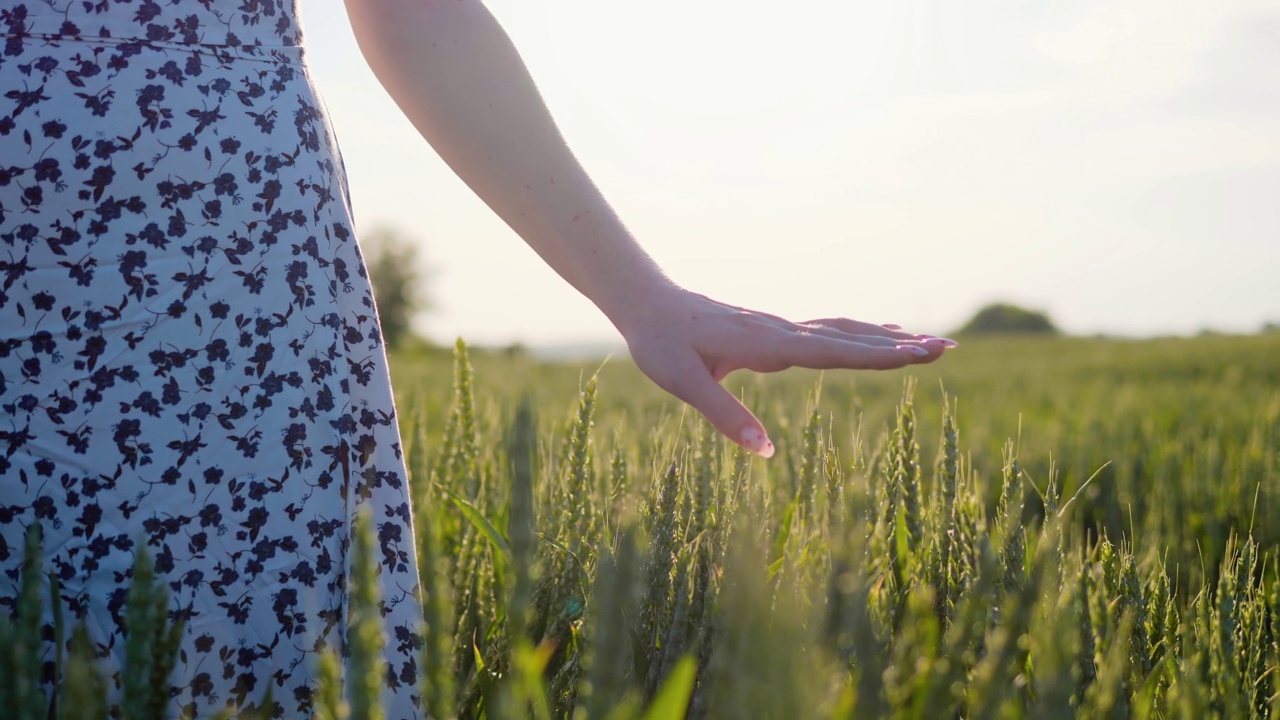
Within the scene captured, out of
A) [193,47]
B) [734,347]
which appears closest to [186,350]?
[193,47]

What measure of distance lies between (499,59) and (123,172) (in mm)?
548

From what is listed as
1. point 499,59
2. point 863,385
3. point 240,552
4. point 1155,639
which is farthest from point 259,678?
point 863,385

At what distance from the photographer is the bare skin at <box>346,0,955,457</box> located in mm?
1281

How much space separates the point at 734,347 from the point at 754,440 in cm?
13

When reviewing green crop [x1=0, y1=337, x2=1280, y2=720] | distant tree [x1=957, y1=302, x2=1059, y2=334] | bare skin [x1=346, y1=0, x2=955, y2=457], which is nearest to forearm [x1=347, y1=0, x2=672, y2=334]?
bare skin [x1=346, y1=0, x2=955, y2=457]

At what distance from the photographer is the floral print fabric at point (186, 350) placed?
3.75 feet

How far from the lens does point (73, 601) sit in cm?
112

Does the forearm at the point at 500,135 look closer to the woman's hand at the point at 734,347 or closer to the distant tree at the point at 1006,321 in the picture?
the woman's hand at the point at 734,347

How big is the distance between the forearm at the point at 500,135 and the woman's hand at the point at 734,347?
0.06 metres

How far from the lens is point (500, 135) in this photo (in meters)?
1.42

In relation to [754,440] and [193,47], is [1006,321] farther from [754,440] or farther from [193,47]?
[193,47]

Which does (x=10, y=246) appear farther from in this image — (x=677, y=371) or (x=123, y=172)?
(x=677, y=371)

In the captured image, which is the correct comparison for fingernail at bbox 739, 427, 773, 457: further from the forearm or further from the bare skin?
the forearm

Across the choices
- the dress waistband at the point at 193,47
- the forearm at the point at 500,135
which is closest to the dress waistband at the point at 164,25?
the dress waistband at the point at 193,47
